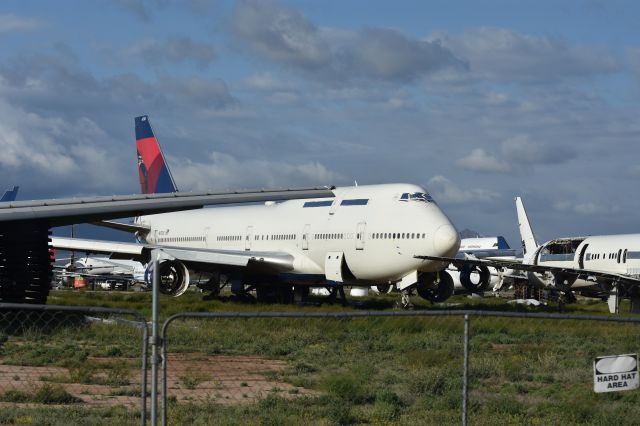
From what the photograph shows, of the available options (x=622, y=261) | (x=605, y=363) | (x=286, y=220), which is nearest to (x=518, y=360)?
(x=605, y=363)

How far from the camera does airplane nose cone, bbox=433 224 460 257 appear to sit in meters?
31.3

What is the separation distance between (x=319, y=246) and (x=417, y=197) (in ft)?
13.9

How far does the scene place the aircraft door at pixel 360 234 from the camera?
33.6 m

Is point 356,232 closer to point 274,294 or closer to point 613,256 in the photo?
point 274,294

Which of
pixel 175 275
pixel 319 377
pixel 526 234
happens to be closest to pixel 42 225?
pixel 319 377

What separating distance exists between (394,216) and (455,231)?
2.27 meters

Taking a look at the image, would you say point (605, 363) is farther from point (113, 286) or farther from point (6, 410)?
point (113, 286)

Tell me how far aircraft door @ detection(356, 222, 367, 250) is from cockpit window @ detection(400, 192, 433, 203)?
5.19ft

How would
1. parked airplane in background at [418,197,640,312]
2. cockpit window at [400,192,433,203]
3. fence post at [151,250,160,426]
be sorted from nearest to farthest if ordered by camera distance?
fence post at [151,250,160,426] < cockpit window at [400,192,433,203] < parked airplane in background at [418,197,640,312]

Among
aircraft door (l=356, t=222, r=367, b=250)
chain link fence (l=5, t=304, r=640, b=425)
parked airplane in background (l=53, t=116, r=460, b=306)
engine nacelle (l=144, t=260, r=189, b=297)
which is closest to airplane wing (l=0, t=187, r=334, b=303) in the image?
chain link fence (l=5, t=304, r=640, b=425)

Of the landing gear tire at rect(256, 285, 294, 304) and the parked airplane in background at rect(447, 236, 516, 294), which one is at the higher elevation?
the parked airplane in background at rect(447, 236, 516, 294)

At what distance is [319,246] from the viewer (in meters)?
35.2

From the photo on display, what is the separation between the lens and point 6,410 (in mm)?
11328

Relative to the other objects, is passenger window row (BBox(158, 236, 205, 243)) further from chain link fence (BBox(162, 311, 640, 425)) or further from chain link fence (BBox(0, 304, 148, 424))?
chain link fence (BBox(162, 311, 640, 425))
